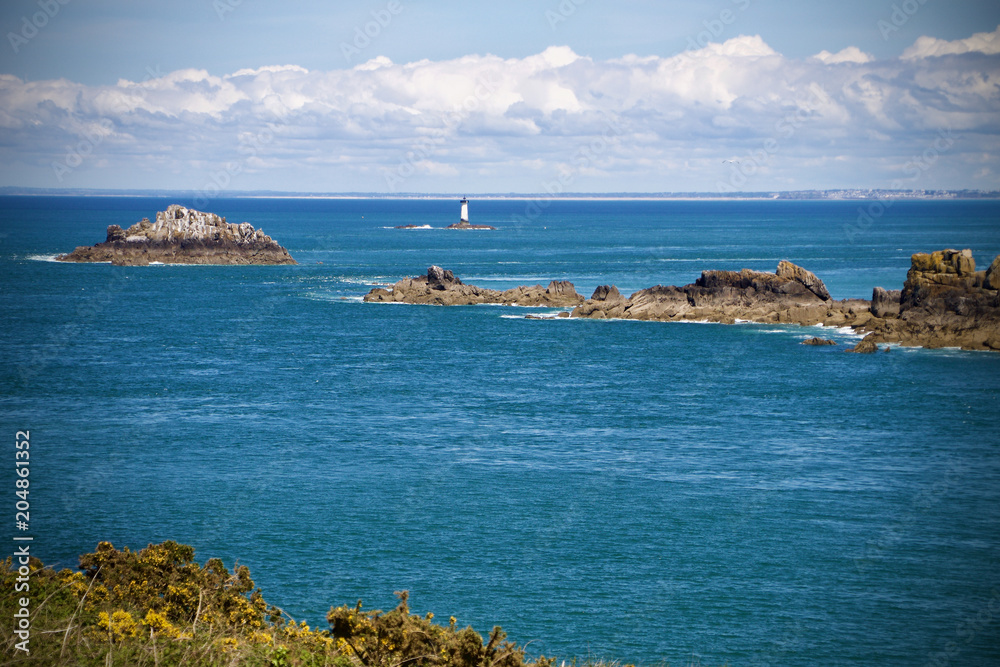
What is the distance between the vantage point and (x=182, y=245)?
146500 millimetres

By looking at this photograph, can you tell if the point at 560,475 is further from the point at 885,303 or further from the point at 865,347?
the point at 885,303

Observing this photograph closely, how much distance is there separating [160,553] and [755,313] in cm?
7326

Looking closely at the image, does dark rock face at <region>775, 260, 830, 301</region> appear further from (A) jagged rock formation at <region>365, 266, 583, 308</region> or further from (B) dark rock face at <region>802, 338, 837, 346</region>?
(A) jagged rock formation at <region>365, 266, 583, 308</region>

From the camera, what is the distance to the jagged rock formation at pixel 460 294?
99.9 m

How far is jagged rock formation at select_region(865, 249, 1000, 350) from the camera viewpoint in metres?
70.9

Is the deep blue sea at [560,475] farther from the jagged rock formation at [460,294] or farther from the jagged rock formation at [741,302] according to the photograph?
the jagged rock formation at [460,294]

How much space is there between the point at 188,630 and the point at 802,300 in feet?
258

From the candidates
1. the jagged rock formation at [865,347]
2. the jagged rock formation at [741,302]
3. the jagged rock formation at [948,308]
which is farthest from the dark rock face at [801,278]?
the jagged rock formation at [865,347]

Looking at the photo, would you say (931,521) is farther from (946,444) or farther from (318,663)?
(318,663)

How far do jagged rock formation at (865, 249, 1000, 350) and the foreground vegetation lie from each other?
63.6m

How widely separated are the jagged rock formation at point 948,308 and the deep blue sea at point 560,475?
323 centimetres

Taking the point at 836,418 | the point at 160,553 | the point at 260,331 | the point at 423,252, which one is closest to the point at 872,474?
the point at 836,418

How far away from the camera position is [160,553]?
70.4 ft

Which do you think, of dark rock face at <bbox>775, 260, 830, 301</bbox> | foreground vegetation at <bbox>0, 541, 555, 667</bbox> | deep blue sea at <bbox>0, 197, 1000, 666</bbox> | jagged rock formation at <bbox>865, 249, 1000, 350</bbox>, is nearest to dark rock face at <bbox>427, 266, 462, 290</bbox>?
deep blue sea at <bbox>0, 197, 1000, 666</bbox>
